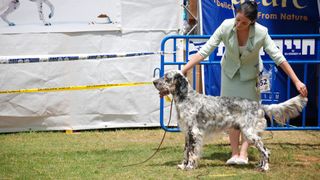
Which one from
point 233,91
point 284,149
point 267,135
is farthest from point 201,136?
point 267,135

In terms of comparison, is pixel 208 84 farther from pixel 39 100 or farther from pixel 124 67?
pixel 39 100

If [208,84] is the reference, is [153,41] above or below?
above

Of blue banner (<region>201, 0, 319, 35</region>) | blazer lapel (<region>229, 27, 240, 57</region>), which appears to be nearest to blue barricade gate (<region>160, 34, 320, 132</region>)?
blue banner (<region>201, 0, 319, 35</region>)

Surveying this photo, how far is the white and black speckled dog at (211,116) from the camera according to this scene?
19.7ft

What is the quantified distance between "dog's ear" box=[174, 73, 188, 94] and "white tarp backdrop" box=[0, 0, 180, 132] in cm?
287

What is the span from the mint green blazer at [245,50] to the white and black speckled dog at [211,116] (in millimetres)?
369

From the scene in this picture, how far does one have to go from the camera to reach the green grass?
236 inches

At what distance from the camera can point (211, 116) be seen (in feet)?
19.9

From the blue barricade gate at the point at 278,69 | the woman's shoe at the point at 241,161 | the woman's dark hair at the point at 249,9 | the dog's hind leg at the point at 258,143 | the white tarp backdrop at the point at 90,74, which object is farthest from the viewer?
the blue barricade gate at the point at 278,69

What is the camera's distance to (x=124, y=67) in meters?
8.79

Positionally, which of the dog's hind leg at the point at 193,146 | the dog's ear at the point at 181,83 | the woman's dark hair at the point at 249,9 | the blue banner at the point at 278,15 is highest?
the blue banner at the point at 278,15

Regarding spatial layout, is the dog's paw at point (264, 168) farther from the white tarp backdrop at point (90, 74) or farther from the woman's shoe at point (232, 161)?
the white tarp backdrop at point (90, 74)

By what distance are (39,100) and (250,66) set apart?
3.79 m

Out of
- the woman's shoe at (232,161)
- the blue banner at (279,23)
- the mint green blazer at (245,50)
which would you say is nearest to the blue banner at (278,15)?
the blue banner at (279,23)
